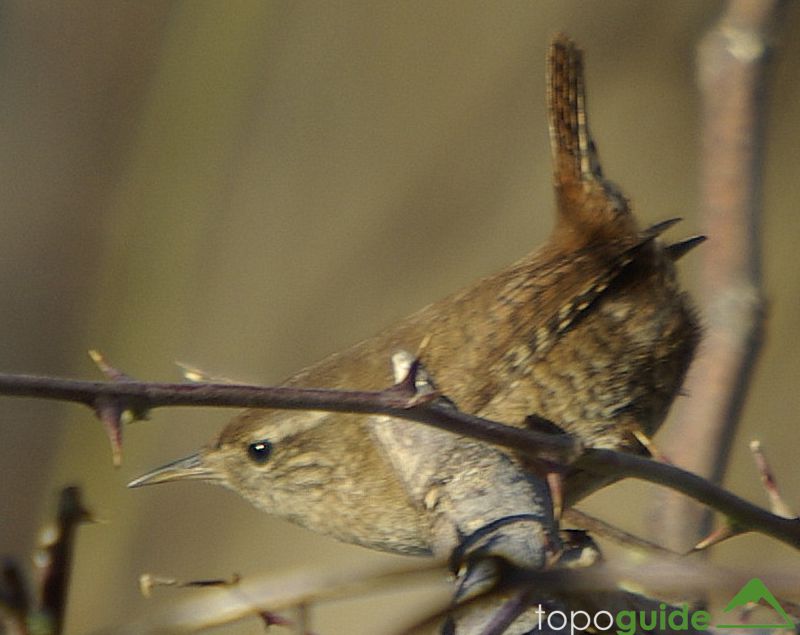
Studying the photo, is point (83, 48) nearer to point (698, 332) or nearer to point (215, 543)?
point (215, 543)

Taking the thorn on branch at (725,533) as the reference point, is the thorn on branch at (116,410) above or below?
above

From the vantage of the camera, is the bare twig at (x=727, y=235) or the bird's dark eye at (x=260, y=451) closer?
the bare twig at (x=727, y=235)

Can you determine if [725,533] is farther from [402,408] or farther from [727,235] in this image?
[727,235]

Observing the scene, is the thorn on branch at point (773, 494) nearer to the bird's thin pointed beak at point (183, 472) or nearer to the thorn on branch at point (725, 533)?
the thorn on branch at point (725, 533)

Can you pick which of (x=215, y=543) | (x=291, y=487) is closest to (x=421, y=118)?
(x=215, y=543)

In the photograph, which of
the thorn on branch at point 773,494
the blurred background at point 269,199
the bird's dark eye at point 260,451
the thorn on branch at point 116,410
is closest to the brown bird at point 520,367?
the bird's dark eye at point 260,451

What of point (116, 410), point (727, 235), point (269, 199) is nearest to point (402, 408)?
point (116, 410)

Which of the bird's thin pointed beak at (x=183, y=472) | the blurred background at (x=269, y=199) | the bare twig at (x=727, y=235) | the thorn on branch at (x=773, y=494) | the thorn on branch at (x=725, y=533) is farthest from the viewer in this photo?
the blurred background at (x=269, y=199)

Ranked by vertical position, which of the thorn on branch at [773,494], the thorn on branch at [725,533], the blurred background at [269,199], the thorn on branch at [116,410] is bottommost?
the thorn on branch at [725,533]
